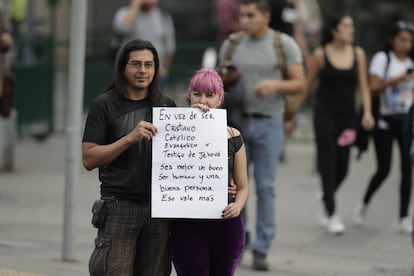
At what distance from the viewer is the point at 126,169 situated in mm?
5703

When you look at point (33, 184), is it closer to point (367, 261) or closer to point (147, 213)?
point (367, 261)

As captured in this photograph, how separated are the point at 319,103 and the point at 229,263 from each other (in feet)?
14.3

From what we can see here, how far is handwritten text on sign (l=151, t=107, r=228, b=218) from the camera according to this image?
5551 mm

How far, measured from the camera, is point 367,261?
8953mm

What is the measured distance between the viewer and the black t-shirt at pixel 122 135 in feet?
18.7

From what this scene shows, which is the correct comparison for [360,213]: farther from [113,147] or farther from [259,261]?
[113,147]

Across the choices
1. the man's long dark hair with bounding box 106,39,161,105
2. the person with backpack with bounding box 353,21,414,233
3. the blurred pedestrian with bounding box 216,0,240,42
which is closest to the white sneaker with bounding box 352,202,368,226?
the person with backpack with bounding box 353,21,414,233

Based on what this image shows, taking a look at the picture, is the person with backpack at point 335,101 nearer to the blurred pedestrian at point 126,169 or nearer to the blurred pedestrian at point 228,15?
Result: the blurred pedestrian at point 228,15

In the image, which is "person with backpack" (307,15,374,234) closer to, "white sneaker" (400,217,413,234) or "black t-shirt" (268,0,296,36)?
Result: "white sneaker" (400,217,413,234)

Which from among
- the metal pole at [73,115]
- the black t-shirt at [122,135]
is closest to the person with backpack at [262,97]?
the metal pole at [73,115]

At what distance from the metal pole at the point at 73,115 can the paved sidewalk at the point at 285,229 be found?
0.29 m

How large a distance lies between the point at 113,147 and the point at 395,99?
516cm

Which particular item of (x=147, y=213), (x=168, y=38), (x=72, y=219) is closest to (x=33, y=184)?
(x=168, y=38)

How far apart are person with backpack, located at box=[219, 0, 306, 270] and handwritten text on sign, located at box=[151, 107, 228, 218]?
2738mm
